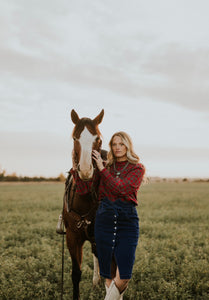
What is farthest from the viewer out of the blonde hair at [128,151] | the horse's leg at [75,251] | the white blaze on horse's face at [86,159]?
the horse's leg at [75,251]

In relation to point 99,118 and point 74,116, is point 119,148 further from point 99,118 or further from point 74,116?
point 74,116

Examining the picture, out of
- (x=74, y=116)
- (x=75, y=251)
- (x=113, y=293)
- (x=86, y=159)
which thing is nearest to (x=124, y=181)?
(x=86, y=159)

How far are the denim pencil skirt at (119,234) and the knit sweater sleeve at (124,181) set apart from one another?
0.48 ft

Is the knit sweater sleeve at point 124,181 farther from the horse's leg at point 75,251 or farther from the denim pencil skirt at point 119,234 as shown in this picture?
the horse's leg at point 75,251

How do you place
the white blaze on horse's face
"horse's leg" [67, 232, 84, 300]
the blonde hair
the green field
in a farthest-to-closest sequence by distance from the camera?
1. the green field
2. "horse's leg" [67, 232, 84, 300]
3. the blonde hair
4. the white blaze on horse's face

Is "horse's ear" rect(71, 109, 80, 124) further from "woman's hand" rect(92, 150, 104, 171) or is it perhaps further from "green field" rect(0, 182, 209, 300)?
"green field" rect(0, 182, 209, 300)

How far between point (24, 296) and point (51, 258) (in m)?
1.54

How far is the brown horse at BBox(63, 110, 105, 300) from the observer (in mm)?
2754

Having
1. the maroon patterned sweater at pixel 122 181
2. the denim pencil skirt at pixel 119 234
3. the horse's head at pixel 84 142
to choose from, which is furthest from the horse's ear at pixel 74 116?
the denim pencil skirt at pixel 119 234

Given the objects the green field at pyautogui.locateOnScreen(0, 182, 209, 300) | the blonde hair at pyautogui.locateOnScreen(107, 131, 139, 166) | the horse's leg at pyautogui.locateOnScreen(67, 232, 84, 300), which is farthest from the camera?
the green field at pyautogui.locateOnScreen(0, 182, 209, 300)

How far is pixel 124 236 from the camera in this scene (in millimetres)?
2775

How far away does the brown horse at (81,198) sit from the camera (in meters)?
Answer: 2.75

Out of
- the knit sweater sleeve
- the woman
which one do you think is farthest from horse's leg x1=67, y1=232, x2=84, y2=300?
the knit sweater sleeve

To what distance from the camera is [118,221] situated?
2.78 meters
